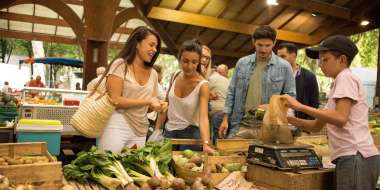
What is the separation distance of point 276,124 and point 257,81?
3.60 ft

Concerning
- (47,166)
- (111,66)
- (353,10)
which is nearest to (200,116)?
(111,66)

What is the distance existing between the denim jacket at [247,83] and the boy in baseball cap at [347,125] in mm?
980

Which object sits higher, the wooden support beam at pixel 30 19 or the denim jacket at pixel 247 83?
the wooden support beam at pixel 30 19

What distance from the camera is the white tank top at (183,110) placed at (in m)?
2.64

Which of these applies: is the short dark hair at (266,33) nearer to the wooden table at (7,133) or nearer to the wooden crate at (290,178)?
the wooden crate at (290,178)

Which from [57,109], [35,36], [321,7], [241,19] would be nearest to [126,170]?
[57,109]

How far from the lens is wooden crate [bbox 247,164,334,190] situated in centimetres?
175

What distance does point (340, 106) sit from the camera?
1.80 metres

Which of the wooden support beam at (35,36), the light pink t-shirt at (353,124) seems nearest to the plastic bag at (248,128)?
the light pink t-shirt at (353,124)

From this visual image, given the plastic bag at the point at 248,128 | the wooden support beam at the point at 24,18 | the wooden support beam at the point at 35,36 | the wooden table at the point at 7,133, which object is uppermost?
the wooden support beam at the point at 24,18

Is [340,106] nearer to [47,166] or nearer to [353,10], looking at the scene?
[47,166]

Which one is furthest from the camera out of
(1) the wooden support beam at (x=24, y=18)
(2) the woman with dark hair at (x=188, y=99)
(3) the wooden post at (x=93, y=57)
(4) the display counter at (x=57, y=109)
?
(1) the wooden support beam at (x=24, y=18)

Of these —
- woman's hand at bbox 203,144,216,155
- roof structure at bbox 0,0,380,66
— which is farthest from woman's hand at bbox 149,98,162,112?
roof structure at bbox 0,0,380,66

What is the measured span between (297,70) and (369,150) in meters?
2.48
